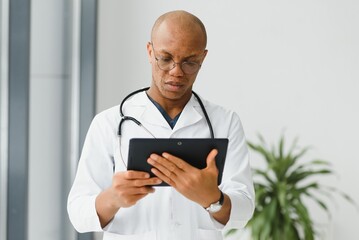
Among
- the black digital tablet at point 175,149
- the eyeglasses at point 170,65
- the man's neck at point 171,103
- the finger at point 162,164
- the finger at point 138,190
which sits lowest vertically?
the finger at point 138,190

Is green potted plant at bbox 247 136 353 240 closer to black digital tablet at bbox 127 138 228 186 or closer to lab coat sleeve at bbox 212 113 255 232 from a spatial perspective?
lab coat sleeve at bbox 212 113 255 232

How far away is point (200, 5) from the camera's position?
377 centimetres

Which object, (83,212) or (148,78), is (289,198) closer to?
(148,78)

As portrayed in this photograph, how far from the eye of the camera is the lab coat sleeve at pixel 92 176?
1.55m

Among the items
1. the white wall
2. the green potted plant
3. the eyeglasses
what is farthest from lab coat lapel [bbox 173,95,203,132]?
the white wall

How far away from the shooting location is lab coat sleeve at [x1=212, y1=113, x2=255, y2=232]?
1558 mm

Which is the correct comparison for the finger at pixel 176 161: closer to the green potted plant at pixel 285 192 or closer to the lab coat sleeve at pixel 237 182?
the lab coat sleeve at pixel 237 182

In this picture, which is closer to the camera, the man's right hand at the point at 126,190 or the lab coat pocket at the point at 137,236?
the man's right hand at the point at 126,190

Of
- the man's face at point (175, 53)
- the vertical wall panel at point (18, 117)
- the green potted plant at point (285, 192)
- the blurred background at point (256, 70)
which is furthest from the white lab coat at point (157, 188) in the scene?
the green potted plant at point (285, 192)

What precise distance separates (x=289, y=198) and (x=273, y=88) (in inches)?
25.9

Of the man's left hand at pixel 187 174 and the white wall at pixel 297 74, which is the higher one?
the white wall at pixel 297 74

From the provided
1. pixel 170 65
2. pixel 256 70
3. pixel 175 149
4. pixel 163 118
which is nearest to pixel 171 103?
pixel 163 118

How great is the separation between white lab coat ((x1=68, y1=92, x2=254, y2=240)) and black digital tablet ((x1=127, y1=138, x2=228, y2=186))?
0.48ft

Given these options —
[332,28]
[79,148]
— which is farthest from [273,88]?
[79,148]
